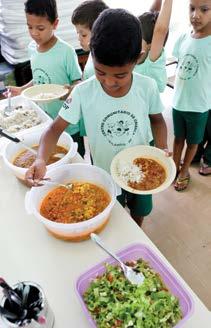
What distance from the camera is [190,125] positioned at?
1741 mm

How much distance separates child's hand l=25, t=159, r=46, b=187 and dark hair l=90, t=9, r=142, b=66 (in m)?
0.37

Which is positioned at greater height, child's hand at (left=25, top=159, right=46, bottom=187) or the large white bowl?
child's hand at (left=25, top=159, right=46, bottom=187)

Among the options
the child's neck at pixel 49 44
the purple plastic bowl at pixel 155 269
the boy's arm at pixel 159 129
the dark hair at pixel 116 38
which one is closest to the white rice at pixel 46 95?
the child's neck at pixel 49 44

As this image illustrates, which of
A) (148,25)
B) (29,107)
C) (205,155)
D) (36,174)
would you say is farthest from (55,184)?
(205,155)

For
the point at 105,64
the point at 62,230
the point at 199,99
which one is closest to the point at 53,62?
the point at 105,64

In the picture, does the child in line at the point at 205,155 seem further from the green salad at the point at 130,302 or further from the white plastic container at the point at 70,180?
the green salad at the point at 130,302

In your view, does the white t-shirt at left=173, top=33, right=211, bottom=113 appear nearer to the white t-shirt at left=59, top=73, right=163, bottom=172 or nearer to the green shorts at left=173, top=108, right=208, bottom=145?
the green shorts at left=173, top=108, right=208, bottom=145

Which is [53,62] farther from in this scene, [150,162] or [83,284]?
[83,284]

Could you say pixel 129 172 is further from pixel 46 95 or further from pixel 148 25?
pixel 148 25

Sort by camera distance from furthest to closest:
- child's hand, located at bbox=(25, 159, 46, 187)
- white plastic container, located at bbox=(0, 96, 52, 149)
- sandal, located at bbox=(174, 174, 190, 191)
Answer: sandal, located at bbox=(174, 174, 190, 191) < white plastic container, located at bbox=(0, 96, 52, 149) < child's hand, located at bbox=(25, 159, 46, 187)

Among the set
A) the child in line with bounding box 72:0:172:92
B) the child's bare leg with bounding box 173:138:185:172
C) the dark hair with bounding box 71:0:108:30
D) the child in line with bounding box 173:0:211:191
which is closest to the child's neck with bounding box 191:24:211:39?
the child in line with bounding box 173:0:211:191

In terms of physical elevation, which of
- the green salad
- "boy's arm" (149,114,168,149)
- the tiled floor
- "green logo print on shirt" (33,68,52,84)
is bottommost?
the tiled floor

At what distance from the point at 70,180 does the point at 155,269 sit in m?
0.43

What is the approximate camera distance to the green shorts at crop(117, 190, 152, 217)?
4.16 ft
